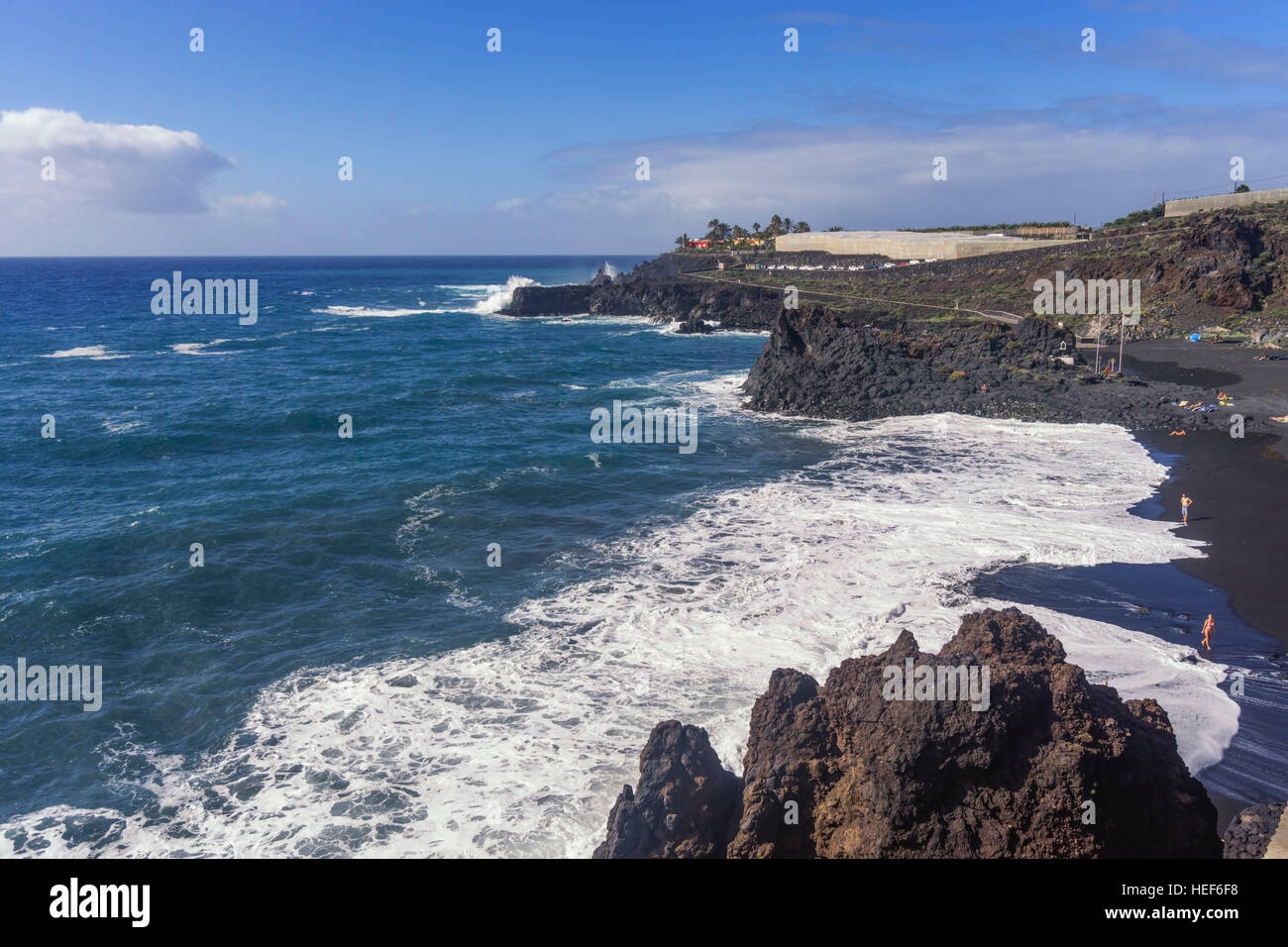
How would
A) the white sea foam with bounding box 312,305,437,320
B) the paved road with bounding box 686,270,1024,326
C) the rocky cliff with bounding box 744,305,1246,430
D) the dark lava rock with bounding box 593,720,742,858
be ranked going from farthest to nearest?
the white sea foam with bounding box 312,305,437,320 < the paved road with bounding box 686,270,1024,326 < the rocky cliff with bounding box 744,305,1246,430 < the dark lava rock with bounding box 593,720,742,858

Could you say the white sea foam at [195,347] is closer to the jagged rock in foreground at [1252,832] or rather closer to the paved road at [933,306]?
the paved road at [933,306]

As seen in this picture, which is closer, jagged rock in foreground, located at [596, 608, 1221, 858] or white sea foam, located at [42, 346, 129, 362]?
jagged rock in foreground, located at [596, 608, 1221, 858]

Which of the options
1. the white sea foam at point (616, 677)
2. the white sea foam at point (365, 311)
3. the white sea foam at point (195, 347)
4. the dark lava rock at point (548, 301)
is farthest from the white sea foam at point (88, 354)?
the white sea foam at point (616, 677)

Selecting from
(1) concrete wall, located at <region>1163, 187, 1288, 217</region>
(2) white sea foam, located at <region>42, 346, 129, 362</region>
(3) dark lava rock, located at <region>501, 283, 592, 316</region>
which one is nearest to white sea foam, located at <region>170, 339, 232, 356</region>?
(2) white sea foam, located at <region>42, 346, 129, 362</region>

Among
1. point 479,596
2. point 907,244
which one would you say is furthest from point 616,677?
point 907,244

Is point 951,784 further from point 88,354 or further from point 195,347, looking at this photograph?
point 195,347

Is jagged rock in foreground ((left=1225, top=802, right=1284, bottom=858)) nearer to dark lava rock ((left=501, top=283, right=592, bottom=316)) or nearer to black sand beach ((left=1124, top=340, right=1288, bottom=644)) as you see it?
black sand beach ((left=1124, top=340, right=1288, bottom=644))
